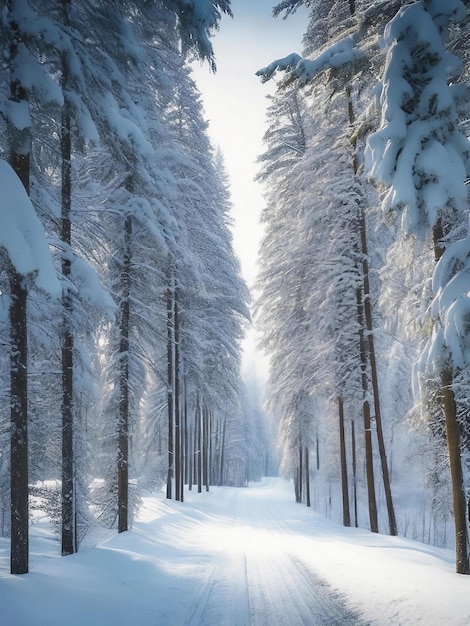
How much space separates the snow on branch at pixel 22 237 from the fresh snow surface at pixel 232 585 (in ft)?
13.2

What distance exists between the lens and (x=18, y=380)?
645cm

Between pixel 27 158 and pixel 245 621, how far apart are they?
25.6ft

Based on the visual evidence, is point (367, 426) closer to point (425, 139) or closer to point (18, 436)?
point (425, 139)

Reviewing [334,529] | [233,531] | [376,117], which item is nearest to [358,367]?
[334,529]

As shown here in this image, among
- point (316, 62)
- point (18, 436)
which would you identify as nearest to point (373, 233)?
point (316, 62)

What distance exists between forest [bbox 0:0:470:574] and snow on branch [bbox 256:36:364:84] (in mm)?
37

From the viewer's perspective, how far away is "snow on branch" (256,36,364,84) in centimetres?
806

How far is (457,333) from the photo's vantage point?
21.0ft

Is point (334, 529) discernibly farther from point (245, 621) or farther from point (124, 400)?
point (245, 621)

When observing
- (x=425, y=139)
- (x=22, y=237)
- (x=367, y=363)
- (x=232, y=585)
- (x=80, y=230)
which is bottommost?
(x=232, y=585)

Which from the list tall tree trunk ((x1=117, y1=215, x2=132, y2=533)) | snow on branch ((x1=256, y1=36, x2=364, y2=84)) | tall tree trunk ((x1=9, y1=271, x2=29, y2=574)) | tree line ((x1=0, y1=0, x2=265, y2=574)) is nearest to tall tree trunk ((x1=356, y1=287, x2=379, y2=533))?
tree line ((x1=0, y1=0, x2=265, y2=574))

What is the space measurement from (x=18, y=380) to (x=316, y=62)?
8.16 meters

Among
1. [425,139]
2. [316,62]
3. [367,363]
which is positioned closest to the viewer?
[425,139]

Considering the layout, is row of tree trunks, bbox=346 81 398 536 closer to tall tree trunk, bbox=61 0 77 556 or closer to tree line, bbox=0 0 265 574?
tree line, bbox=0 0 265 574
